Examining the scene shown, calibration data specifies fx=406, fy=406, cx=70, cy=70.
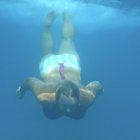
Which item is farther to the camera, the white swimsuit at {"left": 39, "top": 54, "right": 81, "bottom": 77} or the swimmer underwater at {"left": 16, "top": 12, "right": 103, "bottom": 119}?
the white swimsuit at {"left": 39, "top": 54, "right": 81, "bottom": 77}

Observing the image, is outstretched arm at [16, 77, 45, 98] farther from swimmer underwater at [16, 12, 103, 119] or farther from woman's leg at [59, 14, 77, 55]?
woman's leg at [59, 14, 77, 55]

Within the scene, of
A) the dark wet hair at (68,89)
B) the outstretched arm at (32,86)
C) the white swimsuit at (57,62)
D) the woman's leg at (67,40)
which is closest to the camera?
the dark wet hair at (68,89)

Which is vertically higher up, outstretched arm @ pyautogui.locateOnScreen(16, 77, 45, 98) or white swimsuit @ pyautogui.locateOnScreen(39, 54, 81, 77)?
white swimsuit @ pyautogui.locateOnScreen(39, 54, 81, 77)

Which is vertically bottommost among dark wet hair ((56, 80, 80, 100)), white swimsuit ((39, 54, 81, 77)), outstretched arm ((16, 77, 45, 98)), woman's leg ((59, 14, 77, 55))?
dark wet hair ((56, 80, 80, 100))

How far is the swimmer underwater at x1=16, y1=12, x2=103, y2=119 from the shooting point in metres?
11.1

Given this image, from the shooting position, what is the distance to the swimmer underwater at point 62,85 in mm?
11078

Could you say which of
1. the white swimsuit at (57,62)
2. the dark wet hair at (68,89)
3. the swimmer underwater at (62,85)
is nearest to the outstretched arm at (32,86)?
the swimmer underwater at (62,85)

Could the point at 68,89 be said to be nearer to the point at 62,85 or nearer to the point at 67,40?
the point at 62,85

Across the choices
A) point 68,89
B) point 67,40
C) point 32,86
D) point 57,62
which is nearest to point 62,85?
point 68,89

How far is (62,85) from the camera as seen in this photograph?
1106 cm

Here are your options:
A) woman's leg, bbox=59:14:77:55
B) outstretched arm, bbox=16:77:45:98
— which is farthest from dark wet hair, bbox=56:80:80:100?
woman's leg, bbox=59:14:77:55

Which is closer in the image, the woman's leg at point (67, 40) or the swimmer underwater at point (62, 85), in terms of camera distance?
the swimmer underwater at point (62, 85)

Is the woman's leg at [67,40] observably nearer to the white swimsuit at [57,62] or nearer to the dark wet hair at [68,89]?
the white swimsuit at [57,62]

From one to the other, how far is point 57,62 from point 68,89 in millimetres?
3431
